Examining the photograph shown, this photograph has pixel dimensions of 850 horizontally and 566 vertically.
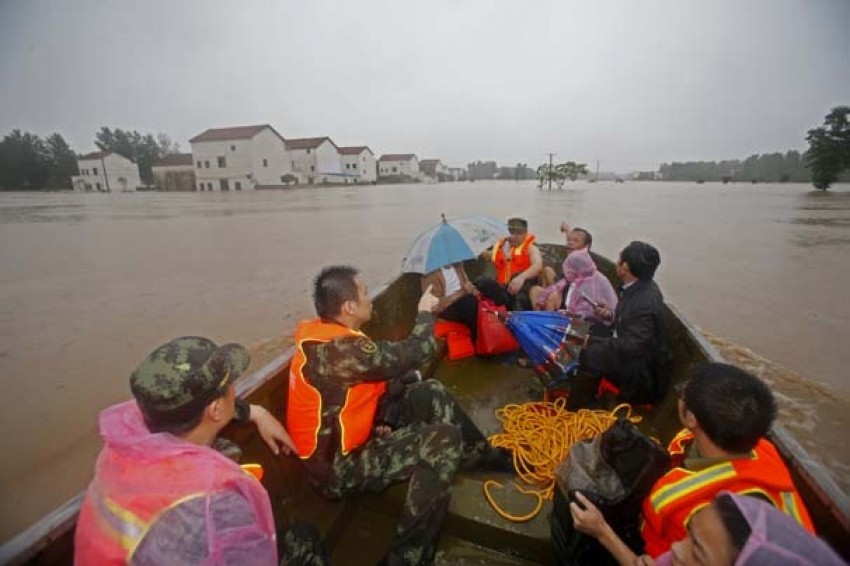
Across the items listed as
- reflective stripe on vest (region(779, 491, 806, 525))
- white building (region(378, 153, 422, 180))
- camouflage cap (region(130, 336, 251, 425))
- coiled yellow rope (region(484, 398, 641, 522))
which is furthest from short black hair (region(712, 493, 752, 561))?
white building (region(378, 153, 422, 180))

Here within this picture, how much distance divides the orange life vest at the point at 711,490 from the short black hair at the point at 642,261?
1.62 m

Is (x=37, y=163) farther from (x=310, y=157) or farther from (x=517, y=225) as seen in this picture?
(x=517, y=225)

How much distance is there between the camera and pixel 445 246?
12.9ft

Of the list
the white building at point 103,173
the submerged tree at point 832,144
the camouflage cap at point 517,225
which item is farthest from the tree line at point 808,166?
the white building at point 103,173

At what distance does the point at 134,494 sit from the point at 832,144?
2011 inches

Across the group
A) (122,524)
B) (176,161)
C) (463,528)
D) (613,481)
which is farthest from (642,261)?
(176,161)

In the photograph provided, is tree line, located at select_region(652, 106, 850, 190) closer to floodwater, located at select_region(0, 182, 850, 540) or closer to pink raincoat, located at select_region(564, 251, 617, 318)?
floodwater, located at select_region(0, 182, 850, 540)

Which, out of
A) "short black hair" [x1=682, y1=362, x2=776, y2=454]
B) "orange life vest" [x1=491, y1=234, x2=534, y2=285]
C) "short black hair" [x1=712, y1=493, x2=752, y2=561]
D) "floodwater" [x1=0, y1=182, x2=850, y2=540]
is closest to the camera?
"short black hair" [x1=712, y1=493, x2=752, y2=561]

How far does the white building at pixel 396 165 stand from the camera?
7300 cm

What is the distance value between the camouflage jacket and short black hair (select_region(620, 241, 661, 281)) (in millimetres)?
1828

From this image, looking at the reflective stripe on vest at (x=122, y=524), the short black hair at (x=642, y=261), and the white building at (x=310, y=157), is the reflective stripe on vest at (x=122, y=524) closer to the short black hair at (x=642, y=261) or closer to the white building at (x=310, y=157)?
the short black hair at (x=642, y=261)

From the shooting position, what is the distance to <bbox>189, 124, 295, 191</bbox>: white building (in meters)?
42.9

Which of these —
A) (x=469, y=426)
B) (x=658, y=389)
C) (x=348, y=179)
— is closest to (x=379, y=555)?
(x=469, y=426)

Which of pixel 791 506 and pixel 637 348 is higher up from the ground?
pixel 791 506
